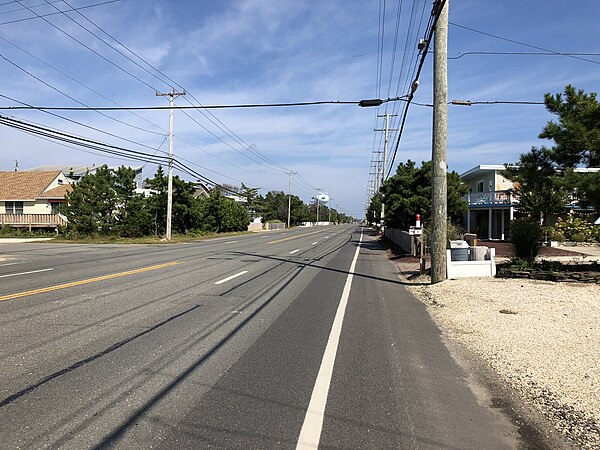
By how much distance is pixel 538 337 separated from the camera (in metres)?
7.08

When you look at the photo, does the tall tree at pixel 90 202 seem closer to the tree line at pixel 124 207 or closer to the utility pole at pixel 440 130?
the tree line at pixel 124 207

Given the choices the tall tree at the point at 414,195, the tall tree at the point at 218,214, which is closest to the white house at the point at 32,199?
the tall tree at the point at 218,214

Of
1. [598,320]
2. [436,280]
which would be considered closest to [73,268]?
[436,280]

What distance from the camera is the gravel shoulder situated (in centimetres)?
464

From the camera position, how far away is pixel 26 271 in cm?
1442

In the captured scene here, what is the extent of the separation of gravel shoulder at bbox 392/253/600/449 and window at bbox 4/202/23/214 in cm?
4472

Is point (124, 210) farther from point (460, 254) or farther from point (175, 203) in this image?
point (460, 254)

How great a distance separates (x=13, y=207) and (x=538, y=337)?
4960cm

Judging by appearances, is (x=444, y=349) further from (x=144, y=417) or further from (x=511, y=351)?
(x=144, y=417)

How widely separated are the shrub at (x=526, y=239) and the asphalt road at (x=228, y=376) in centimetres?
623

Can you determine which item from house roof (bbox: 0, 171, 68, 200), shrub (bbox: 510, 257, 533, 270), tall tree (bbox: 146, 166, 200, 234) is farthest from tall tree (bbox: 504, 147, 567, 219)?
house roof (bbox: 0, 171, 68, 200)

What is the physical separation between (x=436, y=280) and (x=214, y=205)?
41717 millimetres

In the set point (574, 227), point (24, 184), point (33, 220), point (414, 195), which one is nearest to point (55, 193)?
point (33, 220)

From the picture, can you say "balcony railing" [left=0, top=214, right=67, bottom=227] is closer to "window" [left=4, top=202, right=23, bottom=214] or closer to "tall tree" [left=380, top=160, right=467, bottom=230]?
"window" [left=4, top=202, right=23, bottom=214]
